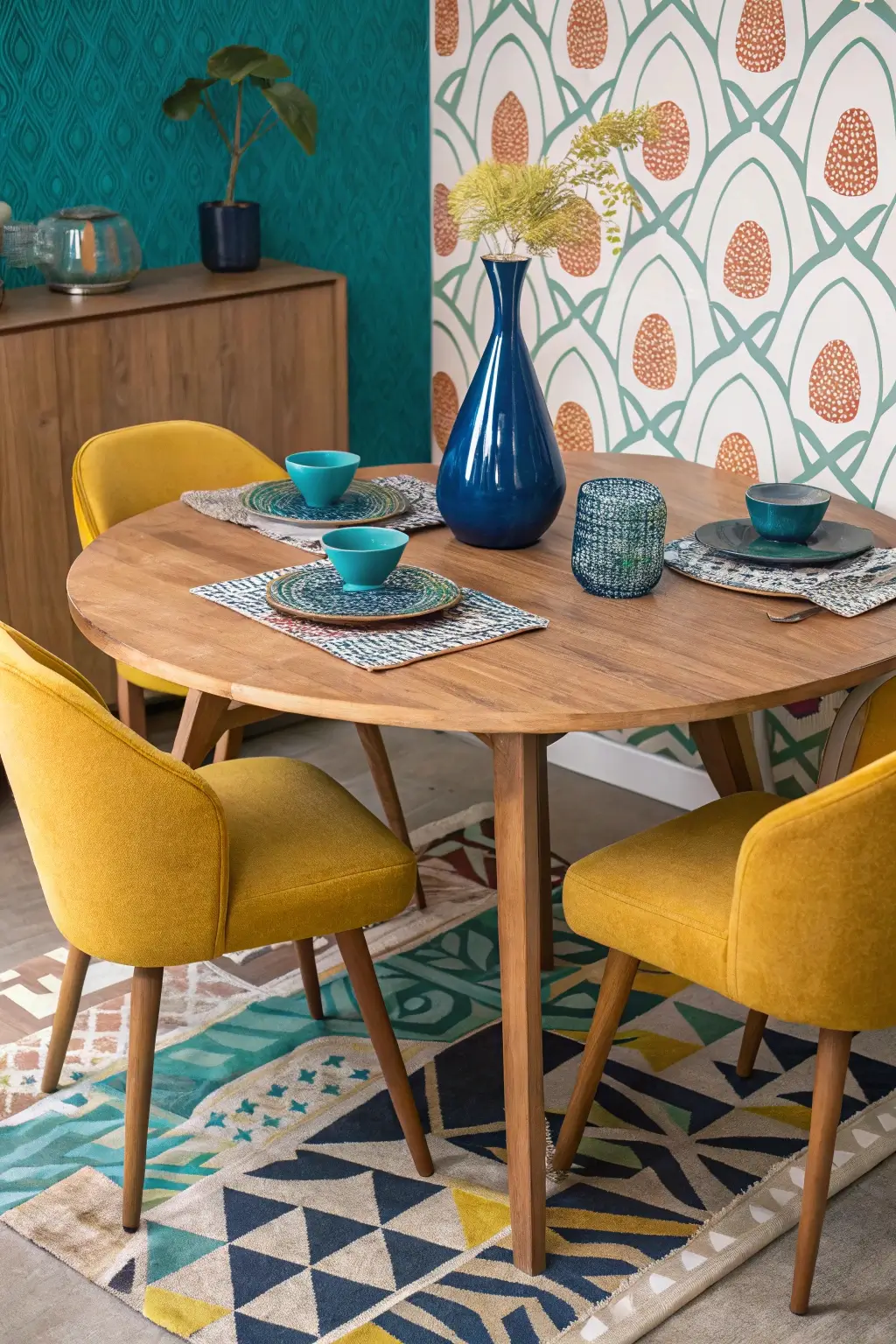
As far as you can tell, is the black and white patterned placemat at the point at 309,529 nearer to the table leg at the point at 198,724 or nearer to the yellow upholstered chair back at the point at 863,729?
the table leg at the point at 198,724

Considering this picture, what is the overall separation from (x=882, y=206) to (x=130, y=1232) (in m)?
2.04

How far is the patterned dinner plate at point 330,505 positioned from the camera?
7.55 ft

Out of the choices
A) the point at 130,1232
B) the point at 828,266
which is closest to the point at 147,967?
the point at 130,1232

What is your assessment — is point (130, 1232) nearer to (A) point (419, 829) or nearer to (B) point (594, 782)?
(A) point (419, 829)

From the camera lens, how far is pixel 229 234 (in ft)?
10.6

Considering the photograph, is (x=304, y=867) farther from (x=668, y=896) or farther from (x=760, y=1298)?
(x=760, y=1298)

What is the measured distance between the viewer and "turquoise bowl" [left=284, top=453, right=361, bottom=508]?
2.32m

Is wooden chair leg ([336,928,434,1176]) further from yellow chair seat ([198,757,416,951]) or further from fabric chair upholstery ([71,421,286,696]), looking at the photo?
fabric chair upholstery ([71,421,286,696])

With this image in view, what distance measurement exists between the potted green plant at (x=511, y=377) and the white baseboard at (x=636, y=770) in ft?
3.71

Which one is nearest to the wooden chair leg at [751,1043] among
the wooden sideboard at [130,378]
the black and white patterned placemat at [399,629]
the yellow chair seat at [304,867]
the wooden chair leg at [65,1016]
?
the yellow chair seat at [304,867]

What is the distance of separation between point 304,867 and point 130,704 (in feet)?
3.01

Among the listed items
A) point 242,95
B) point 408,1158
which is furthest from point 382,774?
point 242,95

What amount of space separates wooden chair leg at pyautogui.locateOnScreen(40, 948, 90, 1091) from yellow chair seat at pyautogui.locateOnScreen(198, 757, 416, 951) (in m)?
0.33

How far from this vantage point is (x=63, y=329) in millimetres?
2922
